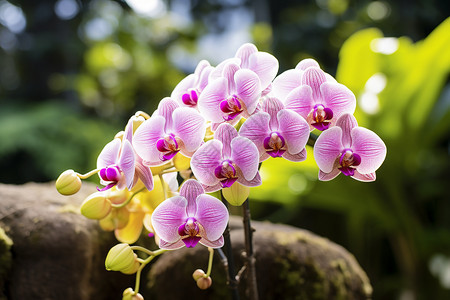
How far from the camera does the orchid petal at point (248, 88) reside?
343mm

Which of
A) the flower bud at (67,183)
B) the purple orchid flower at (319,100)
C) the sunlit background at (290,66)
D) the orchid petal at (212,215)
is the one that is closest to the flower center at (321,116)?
the purple orchid flower at (319,100)

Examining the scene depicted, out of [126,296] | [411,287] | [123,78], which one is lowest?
[411,287]

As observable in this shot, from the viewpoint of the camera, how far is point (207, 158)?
33 centimetres

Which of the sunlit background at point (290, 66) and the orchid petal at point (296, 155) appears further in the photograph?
the sunlit background at point (290, 66)

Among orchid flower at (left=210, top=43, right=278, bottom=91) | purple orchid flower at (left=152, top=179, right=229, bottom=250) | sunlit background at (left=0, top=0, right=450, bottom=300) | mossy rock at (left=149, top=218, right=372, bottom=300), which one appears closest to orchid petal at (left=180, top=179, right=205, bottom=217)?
purple orchid flower at (left=152, top=179, right=229, bottom=250)

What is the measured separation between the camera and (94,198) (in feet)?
1.23

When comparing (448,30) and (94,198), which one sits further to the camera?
(448,30)

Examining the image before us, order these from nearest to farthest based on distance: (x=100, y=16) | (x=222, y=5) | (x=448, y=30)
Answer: (x=448, y=30)
(x=100, y=16)
(x=222, y=5)

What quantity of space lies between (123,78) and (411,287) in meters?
1.94

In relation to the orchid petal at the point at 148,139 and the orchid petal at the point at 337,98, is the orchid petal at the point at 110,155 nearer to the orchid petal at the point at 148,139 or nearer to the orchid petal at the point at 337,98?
the orchid petal at the point at 148,139

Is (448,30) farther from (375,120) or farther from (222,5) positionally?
(222,5)

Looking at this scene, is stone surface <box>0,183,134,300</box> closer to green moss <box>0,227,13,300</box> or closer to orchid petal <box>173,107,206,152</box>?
green moss <box>0,227,13,300</box>

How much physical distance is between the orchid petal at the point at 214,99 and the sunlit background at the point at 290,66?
922mm

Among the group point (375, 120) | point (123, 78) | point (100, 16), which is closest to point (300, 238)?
point (375, 120)
